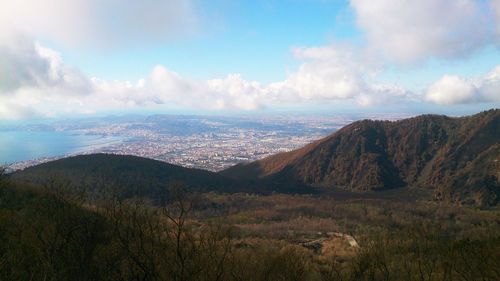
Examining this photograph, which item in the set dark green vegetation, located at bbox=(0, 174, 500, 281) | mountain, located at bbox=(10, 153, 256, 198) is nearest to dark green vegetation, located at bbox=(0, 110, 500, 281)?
dark green vegetation, located at bbox=(0, 174, 500, 281)

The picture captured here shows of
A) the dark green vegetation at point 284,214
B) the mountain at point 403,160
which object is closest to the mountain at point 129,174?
the dark green vegetation at point 284,214

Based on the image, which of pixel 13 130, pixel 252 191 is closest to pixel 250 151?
pixel 252 191

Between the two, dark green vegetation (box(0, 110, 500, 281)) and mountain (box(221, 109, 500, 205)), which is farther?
mountain (box(221, 109, 500, 205))

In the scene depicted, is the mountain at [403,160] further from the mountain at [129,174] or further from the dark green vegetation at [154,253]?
the dark green vegetation at [154,253]

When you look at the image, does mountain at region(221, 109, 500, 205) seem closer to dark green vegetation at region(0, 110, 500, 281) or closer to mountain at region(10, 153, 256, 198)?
dark green vegetation at region(0, 110, 500, 281)

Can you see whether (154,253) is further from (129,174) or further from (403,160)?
(403,160)

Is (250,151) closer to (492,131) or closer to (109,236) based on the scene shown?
(492,131)
